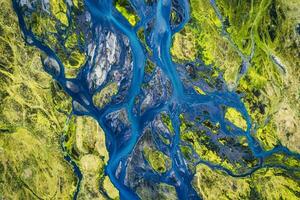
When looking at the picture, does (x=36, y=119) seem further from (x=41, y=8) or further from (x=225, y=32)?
(x=225, y=32)

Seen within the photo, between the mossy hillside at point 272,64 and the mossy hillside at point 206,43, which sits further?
the mossy hillside at point 206,43

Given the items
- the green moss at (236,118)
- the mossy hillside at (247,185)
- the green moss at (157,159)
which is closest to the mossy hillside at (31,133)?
the green moss at (157,159)

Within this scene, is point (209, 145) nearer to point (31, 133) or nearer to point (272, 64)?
point (272, 64)

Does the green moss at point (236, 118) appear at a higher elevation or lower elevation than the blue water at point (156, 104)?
lower

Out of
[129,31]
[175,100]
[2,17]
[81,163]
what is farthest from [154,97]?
[2,17]

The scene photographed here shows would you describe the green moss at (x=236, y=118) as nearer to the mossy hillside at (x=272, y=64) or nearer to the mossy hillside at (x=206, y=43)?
the mossy hillside at (x=272, y=64)

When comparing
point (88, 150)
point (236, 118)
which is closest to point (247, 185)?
point (236, 118)
